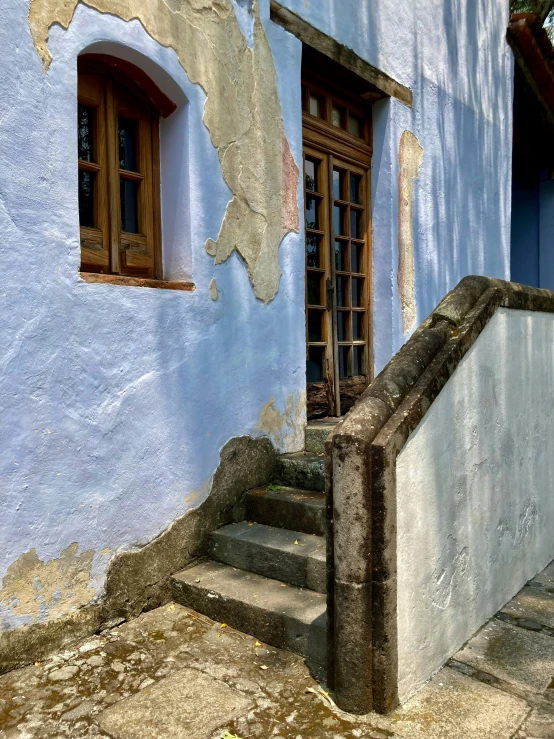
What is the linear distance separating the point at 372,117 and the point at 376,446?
414cm

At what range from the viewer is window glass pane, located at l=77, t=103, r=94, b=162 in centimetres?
338

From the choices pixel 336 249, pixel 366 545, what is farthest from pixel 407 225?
pixel 366 545

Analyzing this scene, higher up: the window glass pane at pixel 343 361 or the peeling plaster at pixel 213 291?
the peeling plaster at pixel 213 291

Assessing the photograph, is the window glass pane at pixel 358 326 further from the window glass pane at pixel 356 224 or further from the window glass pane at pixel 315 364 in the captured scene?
the window glass pane at pixel 356 224

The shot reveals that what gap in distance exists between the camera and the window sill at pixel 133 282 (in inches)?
123

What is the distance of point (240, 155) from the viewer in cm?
398

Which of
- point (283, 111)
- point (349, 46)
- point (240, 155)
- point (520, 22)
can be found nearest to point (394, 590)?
point (240, 155)

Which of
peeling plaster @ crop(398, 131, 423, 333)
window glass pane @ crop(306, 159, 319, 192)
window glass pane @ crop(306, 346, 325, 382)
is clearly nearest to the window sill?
window glass pane @ crop(306, 346, 325, 382)

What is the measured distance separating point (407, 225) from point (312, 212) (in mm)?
1108

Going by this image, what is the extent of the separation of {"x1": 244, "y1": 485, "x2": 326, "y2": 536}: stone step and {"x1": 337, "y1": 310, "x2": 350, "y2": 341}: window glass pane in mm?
1721

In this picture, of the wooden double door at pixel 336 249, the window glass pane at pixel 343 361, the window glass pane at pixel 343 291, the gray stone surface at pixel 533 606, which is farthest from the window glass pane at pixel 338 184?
the gray stone surface at pixel 533 606

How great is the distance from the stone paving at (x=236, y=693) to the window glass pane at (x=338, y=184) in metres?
3.52

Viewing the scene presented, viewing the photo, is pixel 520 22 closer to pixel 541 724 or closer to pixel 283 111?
pixel 283 111

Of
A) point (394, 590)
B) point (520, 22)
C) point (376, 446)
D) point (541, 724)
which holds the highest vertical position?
point (520, 22)
